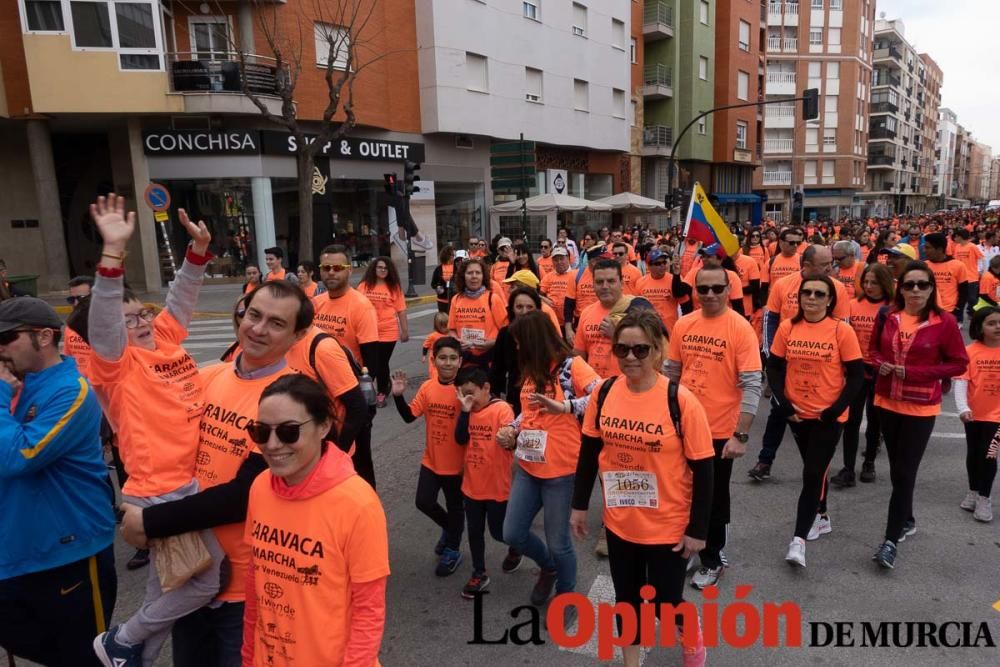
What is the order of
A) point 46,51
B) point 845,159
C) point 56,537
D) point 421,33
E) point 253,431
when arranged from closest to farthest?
point 253,431
point 56,537
point 46,51
point 421,33
point 845,159

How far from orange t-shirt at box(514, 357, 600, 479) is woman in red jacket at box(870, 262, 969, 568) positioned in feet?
7.22

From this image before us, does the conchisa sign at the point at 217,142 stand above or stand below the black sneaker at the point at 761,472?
above

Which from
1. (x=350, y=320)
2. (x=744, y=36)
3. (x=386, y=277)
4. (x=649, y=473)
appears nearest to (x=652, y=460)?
(x=649, y=473)

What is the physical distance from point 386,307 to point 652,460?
17.4 ft

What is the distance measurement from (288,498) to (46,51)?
71.9 ft

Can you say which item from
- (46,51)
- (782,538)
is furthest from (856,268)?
(46,51)

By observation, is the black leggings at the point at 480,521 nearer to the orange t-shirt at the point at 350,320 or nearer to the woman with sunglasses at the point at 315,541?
the woman with sunglasses at the point at 315,541

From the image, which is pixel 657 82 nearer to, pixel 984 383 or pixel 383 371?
pixel 383 371

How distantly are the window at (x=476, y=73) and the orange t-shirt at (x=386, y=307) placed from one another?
20.4 meters

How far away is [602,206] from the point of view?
2614 cm

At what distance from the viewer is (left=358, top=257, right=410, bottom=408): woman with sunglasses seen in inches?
303

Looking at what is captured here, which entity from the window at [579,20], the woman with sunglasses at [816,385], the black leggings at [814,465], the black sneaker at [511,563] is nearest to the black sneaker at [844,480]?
the woman with sunglasses at [816,385]

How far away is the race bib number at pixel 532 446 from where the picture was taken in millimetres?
3619

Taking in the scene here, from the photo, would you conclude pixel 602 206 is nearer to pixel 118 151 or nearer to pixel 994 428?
pixel 118 151
